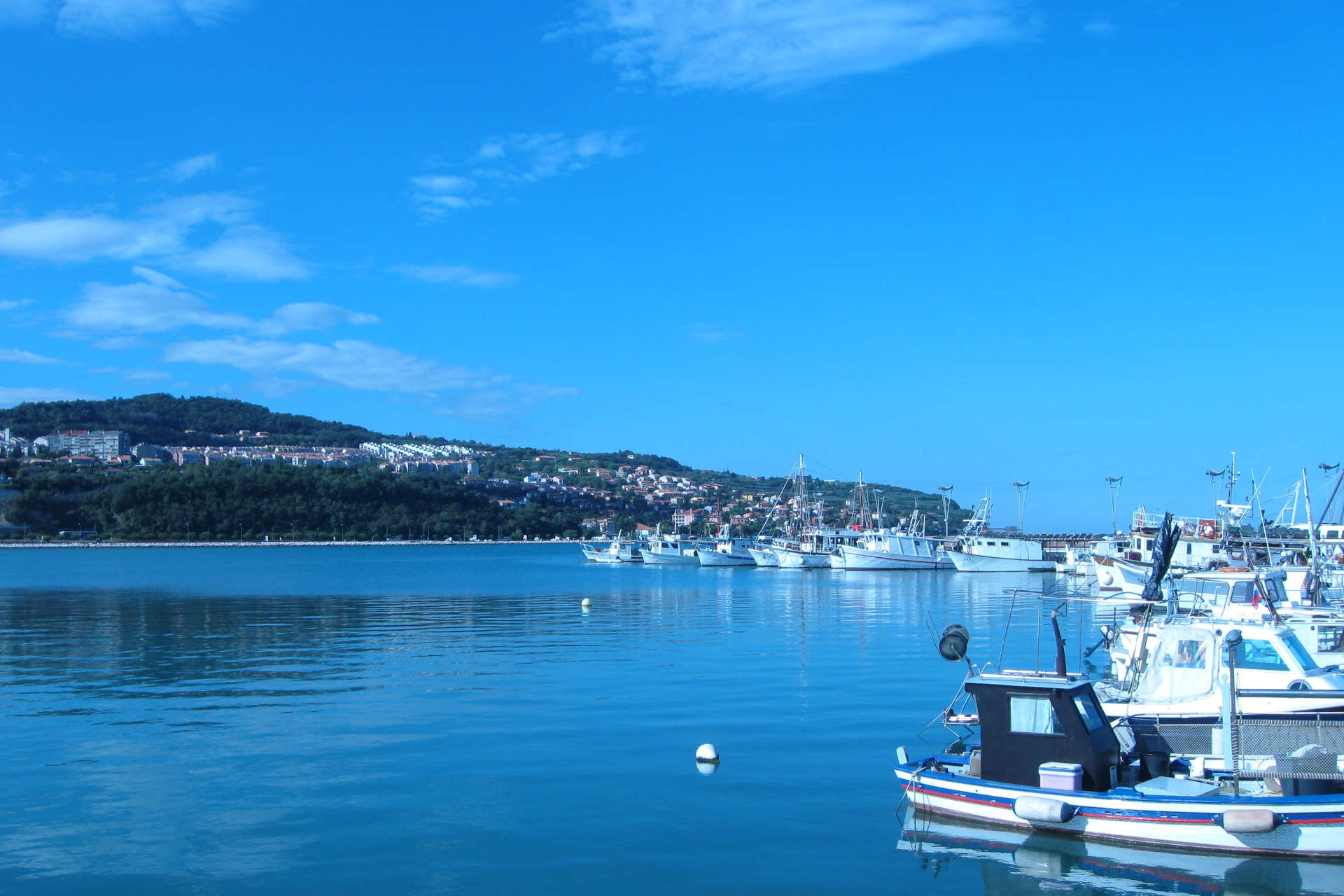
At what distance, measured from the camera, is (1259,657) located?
1628 centimetres

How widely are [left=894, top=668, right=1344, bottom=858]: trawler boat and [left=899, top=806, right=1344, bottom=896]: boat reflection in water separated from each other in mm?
124

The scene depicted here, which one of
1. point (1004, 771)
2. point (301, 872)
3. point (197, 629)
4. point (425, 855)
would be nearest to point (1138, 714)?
point (1004, 771)

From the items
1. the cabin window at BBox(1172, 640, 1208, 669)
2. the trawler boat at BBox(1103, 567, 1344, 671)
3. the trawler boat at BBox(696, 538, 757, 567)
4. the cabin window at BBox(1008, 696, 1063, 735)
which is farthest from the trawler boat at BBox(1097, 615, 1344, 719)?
the trawler boat at BBox(696, 538, 757, 567)

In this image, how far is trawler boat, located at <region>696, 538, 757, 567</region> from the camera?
9031 centimetres

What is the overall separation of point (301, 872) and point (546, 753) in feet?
17.2

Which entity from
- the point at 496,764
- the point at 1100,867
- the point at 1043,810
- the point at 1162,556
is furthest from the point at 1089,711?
the point at 1162,556

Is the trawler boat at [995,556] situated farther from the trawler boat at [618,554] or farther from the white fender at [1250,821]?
the white fender at [1250,821]

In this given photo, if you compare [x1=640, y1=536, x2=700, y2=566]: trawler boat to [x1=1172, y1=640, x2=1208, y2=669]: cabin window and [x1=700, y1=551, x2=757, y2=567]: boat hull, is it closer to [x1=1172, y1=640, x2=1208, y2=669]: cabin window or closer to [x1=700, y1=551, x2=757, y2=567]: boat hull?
[x1=700, y1=551, x2=757, y2=567]: boat hull

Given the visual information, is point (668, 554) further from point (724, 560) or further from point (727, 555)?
point (724, 560)

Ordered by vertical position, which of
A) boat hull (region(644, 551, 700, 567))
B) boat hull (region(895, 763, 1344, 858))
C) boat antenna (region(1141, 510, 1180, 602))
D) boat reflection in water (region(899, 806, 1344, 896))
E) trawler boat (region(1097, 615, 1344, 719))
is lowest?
boat hull (region(644, 551, 700, 567))

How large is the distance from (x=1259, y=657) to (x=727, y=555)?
75.0 meters

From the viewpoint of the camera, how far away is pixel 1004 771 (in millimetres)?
11930

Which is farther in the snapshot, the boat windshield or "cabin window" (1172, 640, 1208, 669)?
the boat windshield

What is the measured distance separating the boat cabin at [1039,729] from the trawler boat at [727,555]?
77.8 m
